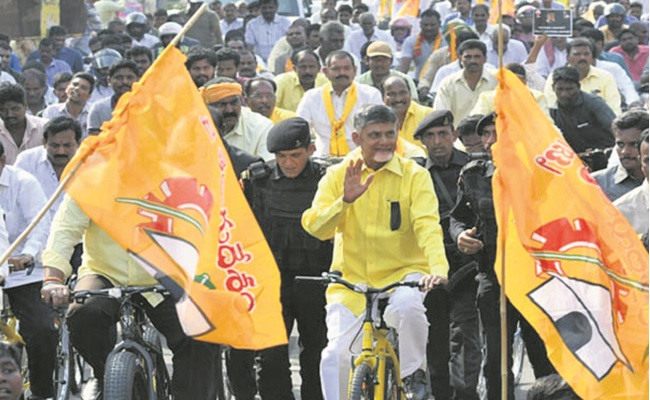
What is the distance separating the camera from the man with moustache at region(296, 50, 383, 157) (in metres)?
13.4

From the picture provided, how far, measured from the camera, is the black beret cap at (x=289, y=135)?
9.87 meters

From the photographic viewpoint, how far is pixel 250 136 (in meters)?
12.2

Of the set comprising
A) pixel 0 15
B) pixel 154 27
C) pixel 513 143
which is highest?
pixel 513 143

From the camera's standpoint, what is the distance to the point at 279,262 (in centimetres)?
1019

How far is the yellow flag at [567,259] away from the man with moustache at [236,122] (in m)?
4.74

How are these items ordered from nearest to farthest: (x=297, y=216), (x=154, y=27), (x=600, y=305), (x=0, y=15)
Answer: (x=600, y=305)
(x=297, y=216)
(x=0, y=15)
(x=154, y=27)

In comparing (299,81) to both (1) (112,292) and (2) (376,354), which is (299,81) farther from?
(1) (112,292)

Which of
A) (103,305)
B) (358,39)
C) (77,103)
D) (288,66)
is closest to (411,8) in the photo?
(358,39)

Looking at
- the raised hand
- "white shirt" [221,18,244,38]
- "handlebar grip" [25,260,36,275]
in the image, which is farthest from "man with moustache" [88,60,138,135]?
"white shirt" [221,18,244,38]

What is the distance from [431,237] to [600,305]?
217cm

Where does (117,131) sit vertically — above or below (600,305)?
above

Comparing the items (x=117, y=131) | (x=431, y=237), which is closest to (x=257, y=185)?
(x=431, y=237)

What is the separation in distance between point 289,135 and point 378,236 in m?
0.95

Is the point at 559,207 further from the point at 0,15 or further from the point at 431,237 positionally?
the point at 0,15
